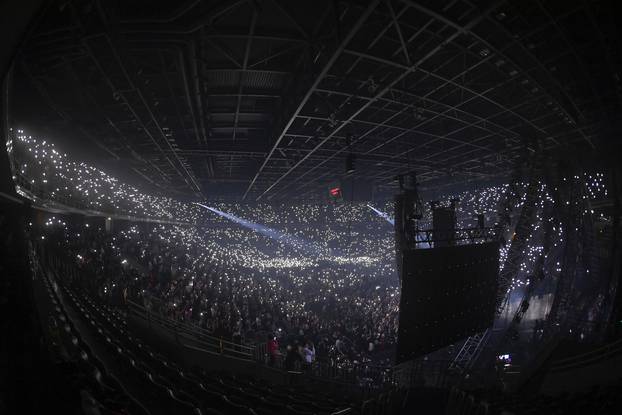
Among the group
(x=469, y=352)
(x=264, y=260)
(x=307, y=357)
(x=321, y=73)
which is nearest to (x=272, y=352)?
(x=307, y=357)

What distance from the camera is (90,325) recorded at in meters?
5.64

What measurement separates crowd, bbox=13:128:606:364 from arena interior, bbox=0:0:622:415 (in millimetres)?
176

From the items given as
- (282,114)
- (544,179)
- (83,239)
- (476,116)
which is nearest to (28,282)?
(282,114)

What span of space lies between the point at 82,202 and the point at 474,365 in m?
23.5

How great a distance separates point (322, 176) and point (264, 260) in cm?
2201

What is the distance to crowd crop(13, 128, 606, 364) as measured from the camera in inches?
460

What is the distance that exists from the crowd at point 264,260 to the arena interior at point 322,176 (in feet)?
0.58

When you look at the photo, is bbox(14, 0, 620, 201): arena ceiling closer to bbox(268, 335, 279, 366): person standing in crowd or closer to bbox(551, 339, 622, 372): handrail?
bbox(551, 339, 622, 372): handrail

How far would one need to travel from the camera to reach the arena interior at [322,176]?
481 cm

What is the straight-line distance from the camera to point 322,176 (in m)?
19.1

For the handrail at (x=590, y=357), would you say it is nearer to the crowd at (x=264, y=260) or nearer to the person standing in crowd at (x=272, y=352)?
the crowd at (x=264, y=260)

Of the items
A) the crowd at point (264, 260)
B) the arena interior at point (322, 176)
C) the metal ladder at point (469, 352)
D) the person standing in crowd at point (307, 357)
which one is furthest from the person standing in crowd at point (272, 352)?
the metal ladder at point (469, 352)

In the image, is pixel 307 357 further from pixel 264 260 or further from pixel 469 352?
pixel 264 260

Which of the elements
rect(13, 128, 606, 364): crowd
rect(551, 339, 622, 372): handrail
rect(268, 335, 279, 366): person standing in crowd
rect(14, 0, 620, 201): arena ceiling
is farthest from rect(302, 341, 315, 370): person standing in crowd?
rect(551, 339, 622, 372): handrail
